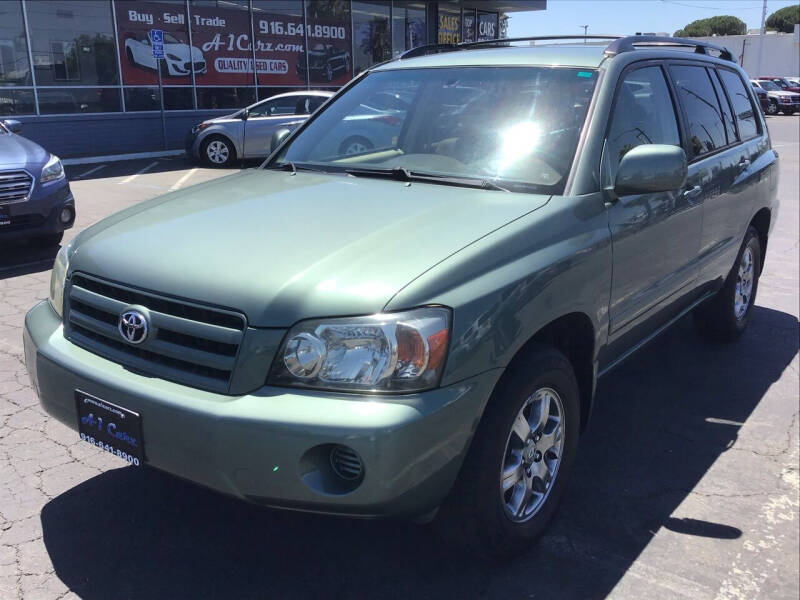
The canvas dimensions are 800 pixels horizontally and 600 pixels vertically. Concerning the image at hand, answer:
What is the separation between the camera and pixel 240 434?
224 centimetres

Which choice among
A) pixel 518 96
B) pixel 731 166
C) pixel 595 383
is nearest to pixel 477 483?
pixel 595 383

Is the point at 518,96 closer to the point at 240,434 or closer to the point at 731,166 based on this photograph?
the point at 731,166

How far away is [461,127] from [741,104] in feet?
8.78

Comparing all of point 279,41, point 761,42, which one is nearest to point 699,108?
point 279,41

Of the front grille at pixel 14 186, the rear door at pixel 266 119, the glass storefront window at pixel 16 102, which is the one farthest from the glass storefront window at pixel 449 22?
the front grille at pixel 14 186

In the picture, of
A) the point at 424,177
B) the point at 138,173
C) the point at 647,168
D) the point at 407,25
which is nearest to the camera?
the point at 647,168

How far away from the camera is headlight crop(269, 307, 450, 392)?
2271mm

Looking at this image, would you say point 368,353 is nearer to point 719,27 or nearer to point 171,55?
point 171,55

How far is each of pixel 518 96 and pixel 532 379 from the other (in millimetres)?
1471

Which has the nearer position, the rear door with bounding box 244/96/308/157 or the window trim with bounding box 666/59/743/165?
the window trim with bounding box 666/59/743/165

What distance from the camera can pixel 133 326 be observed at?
2529 millimetres

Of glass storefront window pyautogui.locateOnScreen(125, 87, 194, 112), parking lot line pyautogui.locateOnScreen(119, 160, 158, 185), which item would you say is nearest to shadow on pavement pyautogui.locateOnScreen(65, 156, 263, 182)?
parking lot line pyautogui.locateOnScreen(119, 160, 158, 185)

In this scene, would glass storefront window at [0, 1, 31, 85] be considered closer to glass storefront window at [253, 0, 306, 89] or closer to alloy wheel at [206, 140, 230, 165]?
alloy wheel at [206, 140, 230, 165]

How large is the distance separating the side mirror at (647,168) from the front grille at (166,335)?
172 cm
